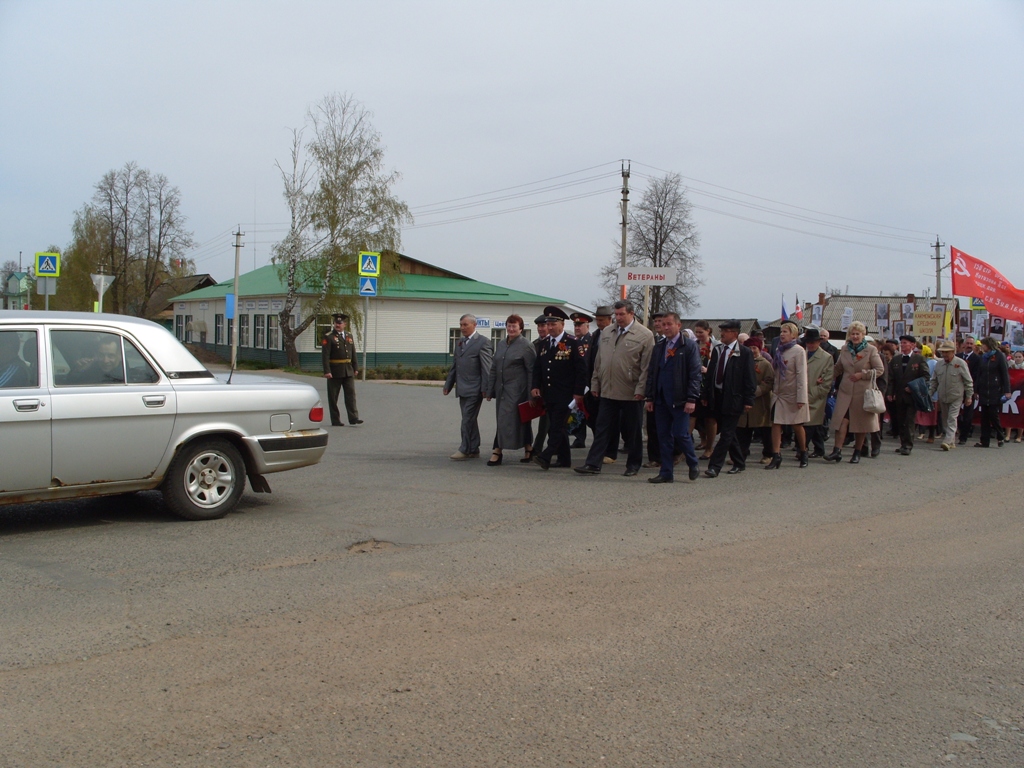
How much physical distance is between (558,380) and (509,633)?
6164 mm

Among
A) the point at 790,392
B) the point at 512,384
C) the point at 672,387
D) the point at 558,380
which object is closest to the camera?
the point at 672,387

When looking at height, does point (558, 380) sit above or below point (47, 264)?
below

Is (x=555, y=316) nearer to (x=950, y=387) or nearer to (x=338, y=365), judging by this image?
(x=338, y=365)

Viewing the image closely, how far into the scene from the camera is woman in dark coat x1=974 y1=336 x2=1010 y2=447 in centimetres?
1498

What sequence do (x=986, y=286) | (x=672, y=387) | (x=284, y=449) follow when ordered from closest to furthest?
(x=284, y=449) → (x=672, y=387) → (x=986, y=286)

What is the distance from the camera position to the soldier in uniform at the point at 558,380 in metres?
11.0

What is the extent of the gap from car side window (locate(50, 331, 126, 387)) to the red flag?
17071mm

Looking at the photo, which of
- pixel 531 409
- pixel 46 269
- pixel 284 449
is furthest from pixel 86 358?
pixel 46 269

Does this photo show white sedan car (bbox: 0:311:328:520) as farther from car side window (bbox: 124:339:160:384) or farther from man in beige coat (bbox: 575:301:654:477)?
man in beige coat (bbox: 575:301:654:477)

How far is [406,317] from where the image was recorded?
48969 millimetres

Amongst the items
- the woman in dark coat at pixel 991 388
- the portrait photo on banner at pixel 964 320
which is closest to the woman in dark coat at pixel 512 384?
the woman in dark coat at pixel 991 388

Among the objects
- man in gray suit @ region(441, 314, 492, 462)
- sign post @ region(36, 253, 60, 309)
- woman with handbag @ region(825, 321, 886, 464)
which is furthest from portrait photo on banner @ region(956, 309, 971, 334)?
sign post @ region(36, 253, 60, 309)

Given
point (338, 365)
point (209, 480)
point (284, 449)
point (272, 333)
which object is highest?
point (272, 333)

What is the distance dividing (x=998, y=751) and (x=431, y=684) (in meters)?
2.47
